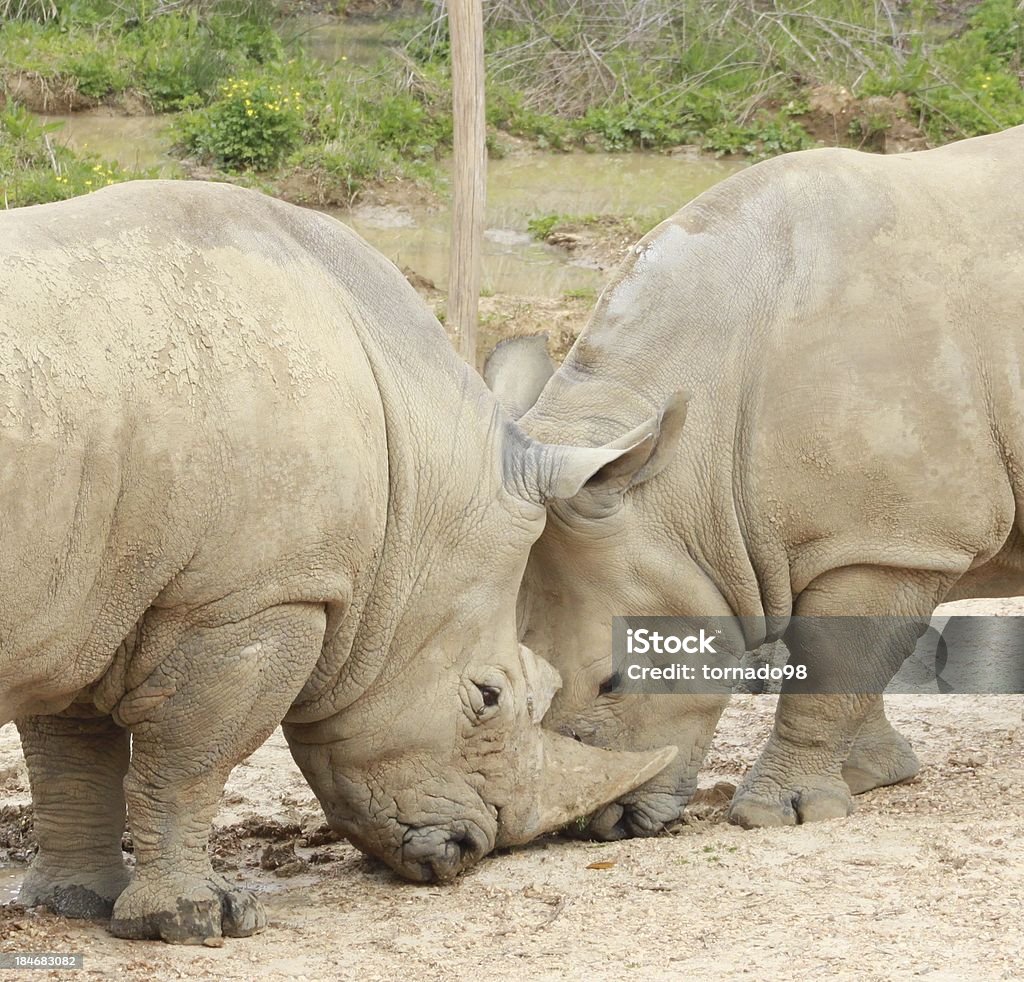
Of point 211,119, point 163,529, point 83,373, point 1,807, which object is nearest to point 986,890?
point 163,529

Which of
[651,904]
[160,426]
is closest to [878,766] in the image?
[651,904]

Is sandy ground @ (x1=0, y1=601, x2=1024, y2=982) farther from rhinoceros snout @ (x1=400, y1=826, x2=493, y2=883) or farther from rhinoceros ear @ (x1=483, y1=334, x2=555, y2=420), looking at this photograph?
rhinoceros ear @ (x1=483, y1=334, x2=555, y2=420)

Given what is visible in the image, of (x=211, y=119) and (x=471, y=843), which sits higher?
(x=211, y=119)

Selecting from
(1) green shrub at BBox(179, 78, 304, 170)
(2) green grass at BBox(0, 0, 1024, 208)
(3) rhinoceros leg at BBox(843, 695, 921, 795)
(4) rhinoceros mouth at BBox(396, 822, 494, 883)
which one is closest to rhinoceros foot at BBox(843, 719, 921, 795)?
(3) rhinoceros leg at BBox(843, 695, 921, 795)

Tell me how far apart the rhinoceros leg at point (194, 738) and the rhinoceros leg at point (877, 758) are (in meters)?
2.44

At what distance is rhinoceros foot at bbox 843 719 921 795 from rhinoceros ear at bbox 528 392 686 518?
154 cm

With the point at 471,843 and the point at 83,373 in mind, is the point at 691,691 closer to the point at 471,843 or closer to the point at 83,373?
the point at 471,843

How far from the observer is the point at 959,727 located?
7.41 m

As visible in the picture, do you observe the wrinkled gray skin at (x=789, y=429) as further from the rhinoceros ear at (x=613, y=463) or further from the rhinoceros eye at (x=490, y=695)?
the rhinoceros eye at (x=490, y=695)

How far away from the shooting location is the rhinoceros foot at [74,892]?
5.32m

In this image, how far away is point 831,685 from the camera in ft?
20.3

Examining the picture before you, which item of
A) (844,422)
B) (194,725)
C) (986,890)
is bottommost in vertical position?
(986,890)

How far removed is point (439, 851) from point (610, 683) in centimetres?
88

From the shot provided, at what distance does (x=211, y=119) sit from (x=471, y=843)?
33.6 feet
